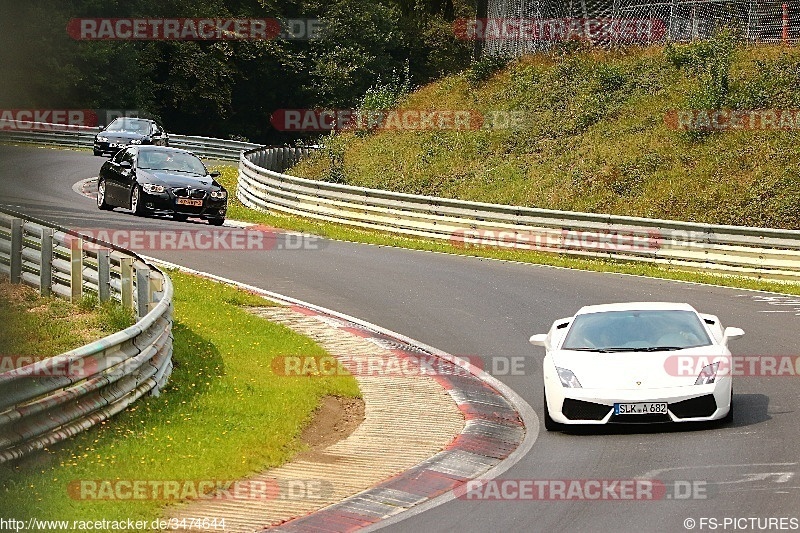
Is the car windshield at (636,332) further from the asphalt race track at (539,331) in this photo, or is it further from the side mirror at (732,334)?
the asphalt race track at (539,331)

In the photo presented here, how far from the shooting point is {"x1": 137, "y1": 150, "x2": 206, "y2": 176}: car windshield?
2862 centimetres

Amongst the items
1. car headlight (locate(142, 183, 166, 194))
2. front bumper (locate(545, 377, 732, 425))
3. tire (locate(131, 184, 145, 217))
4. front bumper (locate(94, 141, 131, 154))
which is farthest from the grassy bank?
front bumper (locate(545, 377, 732, 425))

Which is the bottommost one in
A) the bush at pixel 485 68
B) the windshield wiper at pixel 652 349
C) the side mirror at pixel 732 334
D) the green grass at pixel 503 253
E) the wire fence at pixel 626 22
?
the green grass at pixel 503 253

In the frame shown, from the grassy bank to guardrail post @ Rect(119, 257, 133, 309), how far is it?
66.0 ft

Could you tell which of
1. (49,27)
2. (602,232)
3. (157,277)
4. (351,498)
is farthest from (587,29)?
(49,27)

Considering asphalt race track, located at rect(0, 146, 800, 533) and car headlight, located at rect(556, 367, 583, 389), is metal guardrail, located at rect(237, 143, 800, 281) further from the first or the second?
car headlight, located at rect(556, 367, 583, 389)

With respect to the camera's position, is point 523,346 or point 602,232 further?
point 602,232

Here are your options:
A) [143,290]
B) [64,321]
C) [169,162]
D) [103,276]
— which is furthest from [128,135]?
[143,290]

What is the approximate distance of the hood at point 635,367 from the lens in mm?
11617

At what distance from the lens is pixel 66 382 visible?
357 inches

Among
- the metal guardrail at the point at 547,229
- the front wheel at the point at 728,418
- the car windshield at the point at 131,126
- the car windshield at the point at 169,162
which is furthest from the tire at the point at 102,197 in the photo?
the front wheel at the point at 728,418

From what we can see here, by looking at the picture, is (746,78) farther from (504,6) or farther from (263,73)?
(263,73)

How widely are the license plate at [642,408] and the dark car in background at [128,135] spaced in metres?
35.4

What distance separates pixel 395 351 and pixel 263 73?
5848cm
